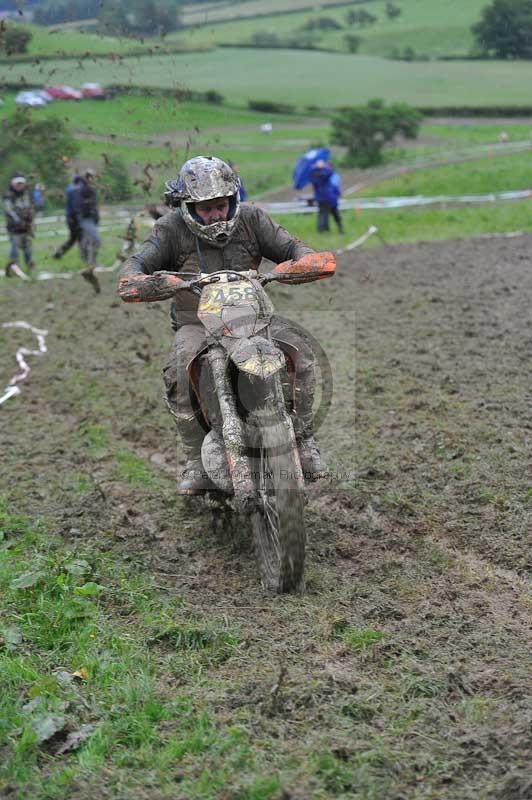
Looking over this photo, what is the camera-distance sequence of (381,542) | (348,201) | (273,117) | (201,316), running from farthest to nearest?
(273,117) < (348,201) < (381,542) < (201,316)

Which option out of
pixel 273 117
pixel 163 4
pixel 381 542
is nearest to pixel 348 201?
pixel 163 4

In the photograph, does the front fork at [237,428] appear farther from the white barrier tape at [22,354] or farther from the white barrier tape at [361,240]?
the white barrier tape at [361,240]

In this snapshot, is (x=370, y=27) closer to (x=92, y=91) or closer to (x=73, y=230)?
(x=73, y=230)

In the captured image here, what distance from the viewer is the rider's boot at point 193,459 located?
676 cm

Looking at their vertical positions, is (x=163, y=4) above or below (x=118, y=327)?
above

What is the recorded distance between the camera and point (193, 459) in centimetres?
687

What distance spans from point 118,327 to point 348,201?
17.3m

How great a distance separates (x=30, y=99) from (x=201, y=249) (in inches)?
429

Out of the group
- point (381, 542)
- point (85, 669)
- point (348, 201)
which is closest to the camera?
point (85, 669)

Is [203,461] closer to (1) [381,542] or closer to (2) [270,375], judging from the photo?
(2) [270,375]

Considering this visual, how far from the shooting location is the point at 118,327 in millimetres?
13586

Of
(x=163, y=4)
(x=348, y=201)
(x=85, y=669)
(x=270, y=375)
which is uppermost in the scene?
A: (x=163, y=4)

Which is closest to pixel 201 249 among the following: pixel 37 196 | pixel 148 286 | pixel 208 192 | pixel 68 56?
pixel 208 192

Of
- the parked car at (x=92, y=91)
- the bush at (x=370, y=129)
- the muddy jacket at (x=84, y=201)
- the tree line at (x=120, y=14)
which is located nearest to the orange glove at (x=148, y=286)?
the tree line at (x=120, y=14)
